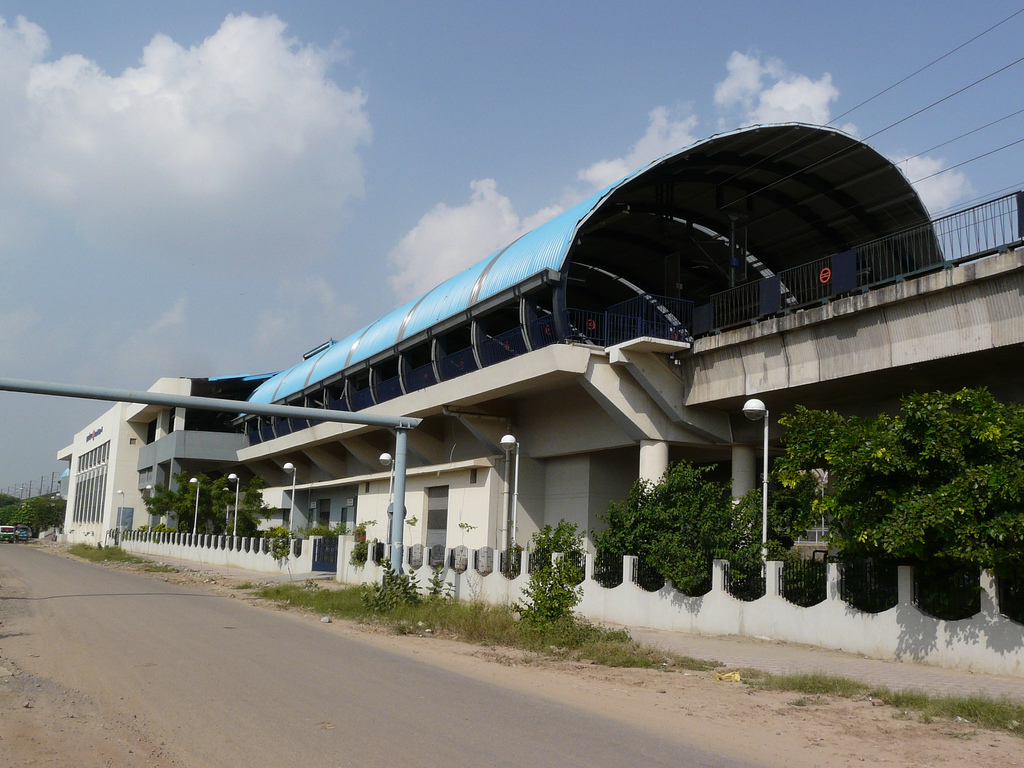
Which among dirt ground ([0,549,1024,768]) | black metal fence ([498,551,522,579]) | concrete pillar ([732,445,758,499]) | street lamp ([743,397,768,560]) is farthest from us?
concrete pillar ([732,445,758,499])

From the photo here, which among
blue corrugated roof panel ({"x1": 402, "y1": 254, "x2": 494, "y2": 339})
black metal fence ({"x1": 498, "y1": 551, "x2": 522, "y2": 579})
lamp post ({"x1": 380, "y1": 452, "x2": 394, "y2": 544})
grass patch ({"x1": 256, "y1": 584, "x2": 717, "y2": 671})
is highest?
blue corrugated roof panel ({"x1": 402, "y1": 254, "x2": 494, "y2": 339})

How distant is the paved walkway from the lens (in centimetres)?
1072

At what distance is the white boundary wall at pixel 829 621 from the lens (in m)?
11.8

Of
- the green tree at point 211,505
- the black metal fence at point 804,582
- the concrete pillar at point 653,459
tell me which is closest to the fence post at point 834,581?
the black metal fence at point 804,582

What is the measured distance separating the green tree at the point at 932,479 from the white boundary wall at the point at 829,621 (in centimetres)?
73

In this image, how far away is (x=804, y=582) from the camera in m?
15.0

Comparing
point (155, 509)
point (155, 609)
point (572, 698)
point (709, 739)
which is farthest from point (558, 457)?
point (155, 509)

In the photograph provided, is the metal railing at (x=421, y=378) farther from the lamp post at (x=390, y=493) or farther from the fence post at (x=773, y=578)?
the fence post at (x=773, y=578)

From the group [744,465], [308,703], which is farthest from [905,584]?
[744,465]

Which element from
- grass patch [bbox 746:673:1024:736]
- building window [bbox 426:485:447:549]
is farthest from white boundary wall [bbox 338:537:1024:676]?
building window [bbox 426:485:447:549]

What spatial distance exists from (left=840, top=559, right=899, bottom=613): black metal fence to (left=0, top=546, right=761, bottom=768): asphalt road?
6568mm

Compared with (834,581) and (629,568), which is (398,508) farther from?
(834,581)

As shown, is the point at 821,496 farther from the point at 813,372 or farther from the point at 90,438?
the point at 90,438

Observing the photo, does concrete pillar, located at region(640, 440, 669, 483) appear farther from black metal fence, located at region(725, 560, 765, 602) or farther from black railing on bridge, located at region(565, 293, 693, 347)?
black metal fence, located at region(725, 560, 765, 602)
